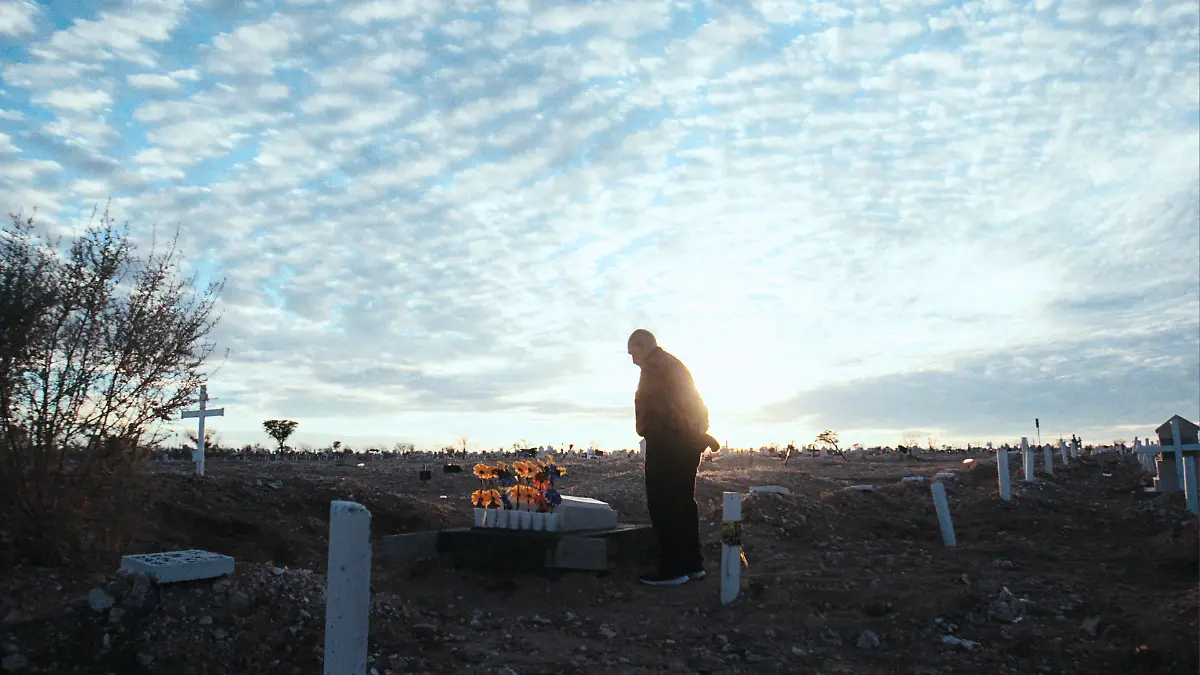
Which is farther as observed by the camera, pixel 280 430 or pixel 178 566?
pixel 280 430

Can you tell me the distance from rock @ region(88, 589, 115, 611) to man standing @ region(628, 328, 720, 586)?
15.2 feet

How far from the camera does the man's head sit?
347 inches

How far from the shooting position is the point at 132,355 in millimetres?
7473

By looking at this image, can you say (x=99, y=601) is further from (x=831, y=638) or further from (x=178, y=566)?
(x=831, y=638)

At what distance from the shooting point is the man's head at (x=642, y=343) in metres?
8.81

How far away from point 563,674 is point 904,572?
4344 mm

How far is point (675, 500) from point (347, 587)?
5361mm

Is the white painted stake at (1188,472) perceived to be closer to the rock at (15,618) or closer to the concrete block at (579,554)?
the concrete block at (579,554)

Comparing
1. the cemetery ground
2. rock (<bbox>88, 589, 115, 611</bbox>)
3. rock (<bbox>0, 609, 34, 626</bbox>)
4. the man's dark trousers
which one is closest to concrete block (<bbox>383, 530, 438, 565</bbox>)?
the cemetery ground

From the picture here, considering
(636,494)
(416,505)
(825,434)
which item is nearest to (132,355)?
(416,505)

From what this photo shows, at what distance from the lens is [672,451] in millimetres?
8555

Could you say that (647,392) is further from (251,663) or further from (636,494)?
(636,494)

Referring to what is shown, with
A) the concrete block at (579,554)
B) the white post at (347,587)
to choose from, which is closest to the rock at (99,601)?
the white post at (347,587)

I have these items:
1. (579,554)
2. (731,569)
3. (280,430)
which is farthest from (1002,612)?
(280,430)
